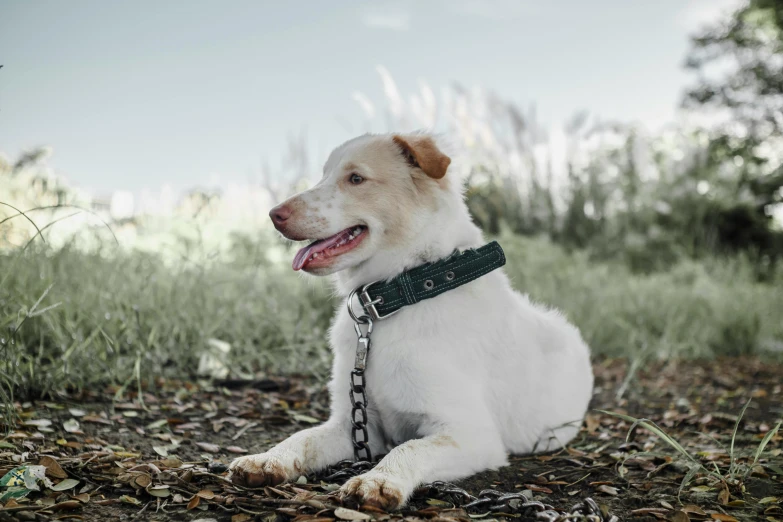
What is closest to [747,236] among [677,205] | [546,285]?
[677,205]

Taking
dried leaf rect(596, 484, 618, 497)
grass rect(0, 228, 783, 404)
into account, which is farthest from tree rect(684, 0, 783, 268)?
dried leaf rect(596, 484, 618, 497)

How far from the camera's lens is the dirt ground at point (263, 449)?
83.1 inches

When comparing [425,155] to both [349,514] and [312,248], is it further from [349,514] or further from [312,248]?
[349,514]

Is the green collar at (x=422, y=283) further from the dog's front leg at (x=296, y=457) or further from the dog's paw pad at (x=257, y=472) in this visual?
the dog's paw pad at (x=257, y=472)

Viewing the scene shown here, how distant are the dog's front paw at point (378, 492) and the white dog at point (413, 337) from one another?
9 cm

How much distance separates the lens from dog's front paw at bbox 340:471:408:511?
79.7 inches

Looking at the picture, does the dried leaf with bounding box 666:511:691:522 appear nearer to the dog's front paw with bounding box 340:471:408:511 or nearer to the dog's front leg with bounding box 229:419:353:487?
the dog's front paw with bounding box 340:471:408:511

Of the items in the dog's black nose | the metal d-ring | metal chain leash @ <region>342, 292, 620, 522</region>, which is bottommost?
metal chain leash @ <region>342, 292, 620, 522</region>

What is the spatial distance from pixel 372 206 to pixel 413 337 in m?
0.55

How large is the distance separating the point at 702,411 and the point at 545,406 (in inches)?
77.3

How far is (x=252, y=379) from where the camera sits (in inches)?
161

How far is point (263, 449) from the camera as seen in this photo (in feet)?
9.59

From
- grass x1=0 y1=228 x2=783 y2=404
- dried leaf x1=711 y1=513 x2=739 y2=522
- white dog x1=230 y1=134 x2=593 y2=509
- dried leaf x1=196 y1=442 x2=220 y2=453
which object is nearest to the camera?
dried leaf x1=711 y1=513 x2=739 y2=522

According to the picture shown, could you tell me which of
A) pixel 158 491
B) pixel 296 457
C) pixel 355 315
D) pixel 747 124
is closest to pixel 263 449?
pixel 296 457
